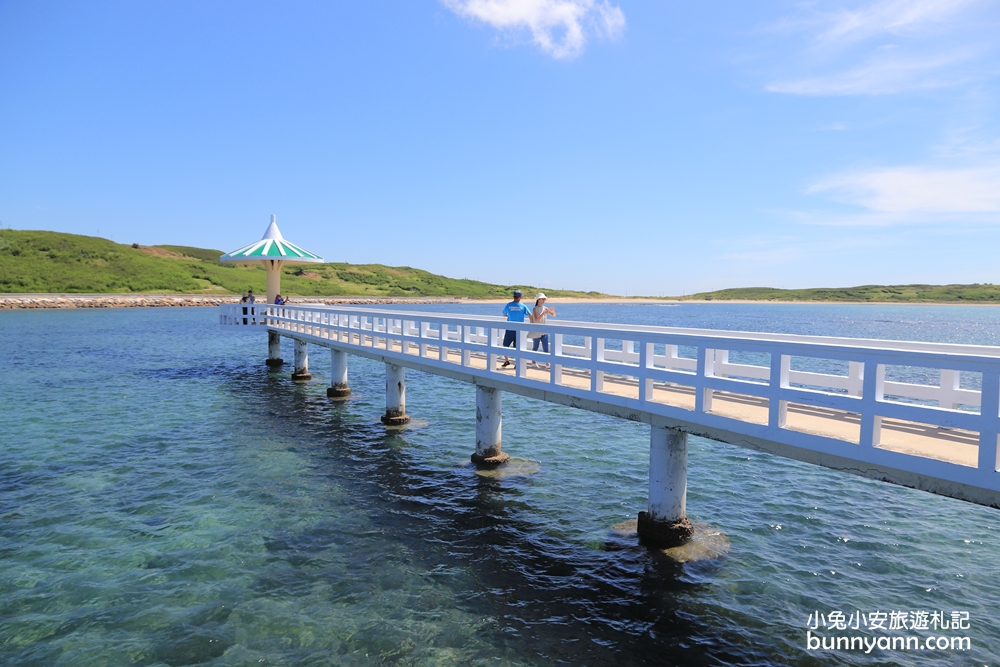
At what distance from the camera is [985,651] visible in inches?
281

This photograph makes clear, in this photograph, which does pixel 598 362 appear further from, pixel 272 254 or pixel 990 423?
pixel 272 254

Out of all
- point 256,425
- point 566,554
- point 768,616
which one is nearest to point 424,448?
point 256,425

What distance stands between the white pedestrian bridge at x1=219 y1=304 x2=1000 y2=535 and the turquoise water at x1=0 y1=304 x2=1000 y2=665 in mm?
1853

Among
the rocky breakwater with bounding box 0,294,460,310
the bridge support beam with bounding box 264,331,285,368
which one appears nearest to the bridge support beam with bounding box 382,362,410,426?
the bridge support beam with bounding box 264,331,285,368

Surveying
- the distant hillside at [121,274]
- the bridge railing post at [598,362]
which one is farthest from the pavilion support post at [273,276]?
the distant hillside at [121,274]

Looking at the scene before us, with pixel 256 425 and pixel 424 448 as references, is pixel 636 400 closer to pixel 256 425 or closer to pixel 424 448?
pixel 424 448

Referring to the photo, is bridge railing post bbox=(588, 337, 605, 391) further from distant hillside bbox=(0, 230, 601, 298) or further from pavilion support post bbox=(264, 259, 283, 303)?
distant hillside bbox=(0, 230, 601, 298)

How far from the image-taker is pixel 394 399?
60.3ft

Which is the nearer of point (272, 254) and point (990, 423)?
point (990, 423)

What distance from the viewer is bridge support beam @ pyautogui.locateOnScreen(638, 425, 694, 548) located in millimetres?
9508

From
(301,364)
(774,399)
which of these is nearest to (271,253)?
(301,364)

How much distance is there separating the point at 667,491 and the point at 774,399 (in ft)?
9.36

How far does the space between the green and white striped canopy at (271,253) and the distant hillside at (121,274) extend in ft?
225

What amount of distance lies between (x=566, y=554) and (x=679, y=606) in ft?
6.85
